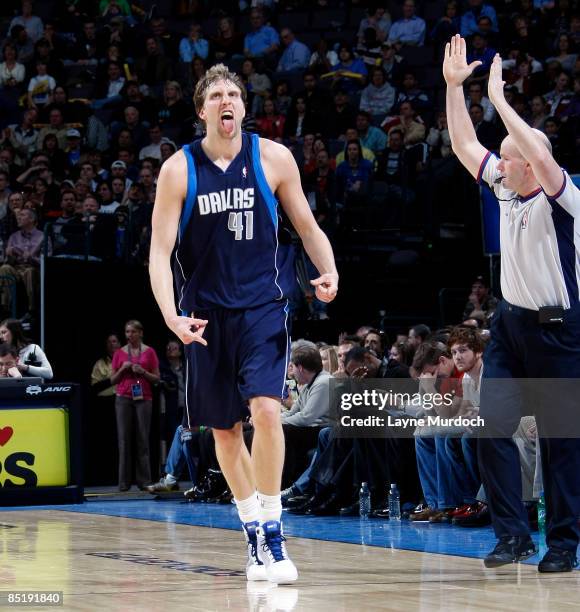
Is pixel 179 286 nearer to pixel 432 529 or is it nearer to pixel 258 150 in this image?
pixel 258 150

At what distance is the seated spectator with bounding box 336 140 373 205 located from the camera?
14375 millimetres

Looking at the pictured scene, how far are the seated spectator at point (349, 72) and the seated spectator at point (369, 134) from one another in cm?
140

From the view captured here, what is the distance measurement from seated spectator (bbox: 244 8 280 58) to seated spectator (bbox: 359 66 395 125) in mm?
2384

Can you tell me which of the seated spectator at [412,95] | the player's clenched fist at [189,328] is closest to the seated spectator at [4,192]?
the seated spectator at [412,95]

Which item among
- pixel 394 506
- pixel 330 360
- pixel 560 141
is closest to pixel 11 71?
pixel 560 141

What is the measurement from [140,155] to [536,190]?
11.8m

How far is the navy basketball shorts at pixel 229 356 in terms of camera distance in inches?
212

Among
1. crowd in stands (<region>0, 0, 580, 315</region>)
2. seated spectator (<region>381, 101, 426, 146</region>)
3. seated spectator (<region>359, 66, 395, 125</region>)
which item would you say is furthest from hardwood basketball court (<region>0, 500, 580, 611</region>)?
seated spectator (<region>359, 66, 395, 125</region>)

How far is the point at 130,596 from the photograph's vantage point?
15.9 feet

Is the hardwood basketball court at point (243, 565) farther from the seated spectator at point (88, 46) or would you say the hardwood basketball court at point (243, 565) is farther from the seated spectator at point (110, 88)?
the seated spectator at point (88, 46)

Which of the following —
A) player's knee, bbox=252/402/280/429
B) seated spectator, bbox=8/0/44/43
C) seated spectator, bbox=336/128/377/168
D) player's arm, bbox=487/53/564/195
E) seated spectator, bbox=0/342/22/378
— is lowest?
seated spectator, bbox=0/342/22/378

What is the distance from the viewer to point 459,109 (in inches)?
230

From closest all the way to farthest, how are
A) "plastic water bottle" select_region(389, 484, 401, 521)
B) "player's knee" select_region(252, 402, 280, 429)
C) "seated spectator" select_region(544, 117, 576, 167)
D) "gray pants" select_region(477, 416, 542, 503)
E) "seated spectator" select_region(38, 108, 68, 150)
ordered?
"player's knee" select_region(252, 402, 280, 429), "gray pants" select_region(477, 416, 542, 503), "plastic water bottle" select_region(389, 484, 401, 521), "seated spectator" select_region(544, 117, 576, 167), "seated spectator" select_region(38, 108, 68, 150)

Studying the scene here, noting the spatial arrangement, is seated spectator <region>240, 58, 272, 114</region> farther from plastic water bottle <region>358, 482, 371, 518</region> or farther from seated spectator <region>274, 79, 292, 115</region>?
plastic water bottle <region>358, 482, 371, 518</region>
